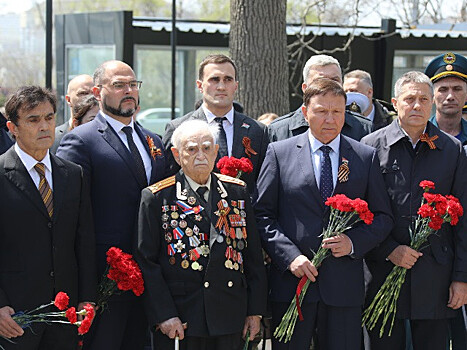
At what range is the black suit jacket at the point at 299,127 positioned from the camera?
5.64 meters

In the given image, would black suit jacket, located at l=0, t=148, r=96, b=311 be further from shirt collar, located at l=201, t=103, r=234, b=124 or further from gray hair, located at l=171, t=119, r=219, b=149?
shirt collar, located at l=201, t=103, r=234, b=124

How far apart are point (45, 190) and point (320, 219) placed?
1646mm

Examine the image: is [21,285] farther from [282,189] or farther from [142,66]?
[142,66]

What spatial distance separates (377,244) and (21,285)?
211 centimetres

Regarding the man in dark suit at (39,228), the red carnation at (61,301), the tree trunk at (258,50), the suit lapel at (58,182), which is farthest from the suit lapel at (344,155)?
the tree trunk at (258,50)

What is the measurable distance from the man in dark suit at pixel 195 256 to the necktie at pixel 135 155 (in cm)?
33

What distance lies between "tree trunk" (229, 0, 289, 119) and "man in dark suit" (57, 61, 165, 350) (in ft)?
13.3

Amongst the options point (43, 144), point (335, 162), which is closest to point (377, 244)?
point (335, 162)

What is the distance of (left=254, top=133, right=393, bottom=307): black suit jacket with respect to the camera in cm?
466

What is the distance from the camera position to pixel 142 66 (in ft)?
49.2

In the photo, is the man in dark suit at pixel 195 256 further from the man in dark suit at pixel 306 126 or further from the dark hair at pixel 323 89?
the man in dark suit at pixel 306 126

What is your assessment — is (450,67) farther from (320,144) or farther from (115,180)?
(115,180)

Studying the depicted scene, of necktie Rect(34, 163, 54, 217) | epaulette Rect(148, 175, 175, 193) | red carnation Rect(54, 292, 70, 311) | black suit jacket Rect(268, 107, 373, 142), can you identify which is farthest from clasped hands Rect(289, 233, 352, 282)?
necktie Rect(34, 163, 54, 217)

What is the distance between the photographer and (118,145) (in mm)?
4898
